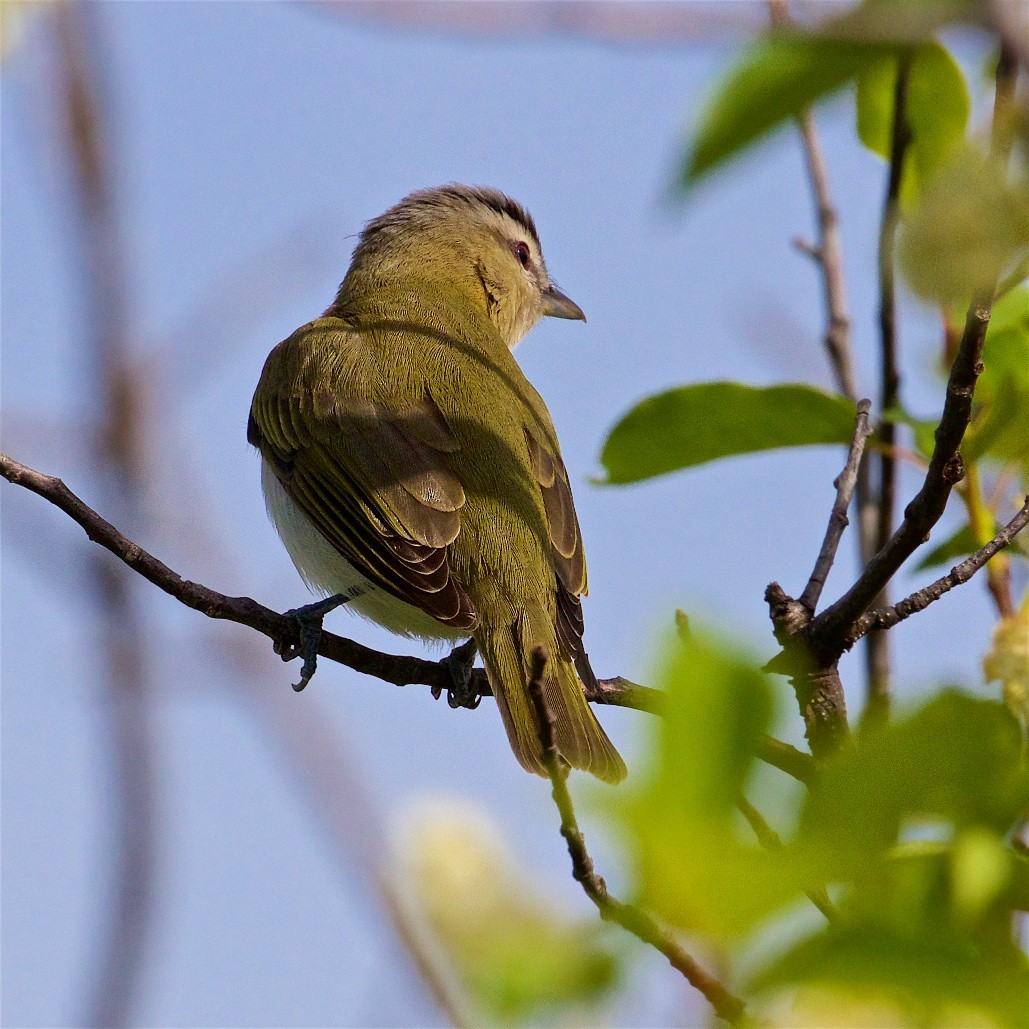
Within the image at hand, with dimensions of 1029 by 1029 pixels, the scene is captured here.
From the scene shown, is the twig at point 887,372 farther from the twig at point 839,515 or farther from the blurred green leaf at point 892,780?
the blurred green leaf at point 892,780

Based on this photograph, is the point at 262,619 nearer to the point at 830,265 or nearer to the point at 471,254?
the point at 830,265

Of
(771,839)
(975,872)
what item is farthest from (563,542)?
(975,872)

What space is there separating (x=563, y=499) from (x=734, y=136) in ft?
13.1

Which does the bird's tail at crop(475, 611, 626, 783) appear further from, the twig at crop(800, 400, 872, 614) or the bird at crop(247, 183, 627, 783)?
the twig at crop(800, 400, 872, 614)

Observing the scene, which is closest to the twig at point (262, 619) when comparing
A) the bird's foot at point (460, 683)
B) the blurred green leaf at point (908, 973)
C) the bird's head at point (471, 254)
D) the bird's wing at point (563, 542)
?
the bird's foot at point (460, 683)

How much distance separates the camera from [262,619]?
3791 mm

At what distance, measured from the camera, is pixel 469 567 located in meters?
4.35

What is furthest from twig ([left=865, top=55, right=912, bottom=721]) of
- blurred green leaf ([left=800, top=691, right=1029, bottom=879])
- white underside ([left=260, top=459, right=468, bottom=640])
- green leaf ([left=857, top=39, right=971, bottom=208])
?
white underside ([left=260, top=459, right=468, bottom=640])

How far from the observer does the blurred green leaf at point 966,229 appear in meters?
1.18

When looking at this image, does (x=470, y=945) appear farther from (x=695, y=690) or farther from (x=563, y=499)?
(x=563, y=499)

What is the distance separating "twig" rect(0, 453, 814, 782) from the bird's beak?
3109 millimetres

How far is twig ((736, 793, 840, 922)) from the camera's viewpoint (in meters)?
1.17

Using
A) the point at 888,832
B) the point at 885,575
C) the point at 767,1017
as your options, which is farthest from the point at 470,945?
the point at 885,575

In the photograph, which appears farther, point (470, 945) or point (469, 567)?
point (469, 567)
